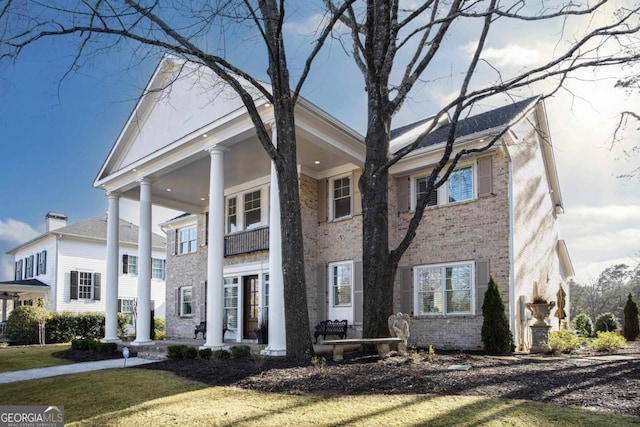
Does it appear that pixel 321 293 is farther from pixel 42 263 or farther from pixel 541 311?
pixel 42 263

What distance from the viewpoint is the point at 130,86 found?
9.95 m

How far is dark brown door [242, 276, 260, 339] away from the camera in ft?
53.6

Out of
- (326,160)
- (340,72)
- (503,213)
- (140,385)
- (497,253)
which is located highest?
(340,72)

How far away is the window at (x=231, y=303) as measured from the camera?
55.8 ft

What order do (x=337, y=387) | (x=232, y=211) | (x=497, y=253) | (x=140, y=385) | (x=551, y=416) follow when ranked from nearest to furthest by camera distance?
(x=551, y=416)
(x=337, y=387)
(x=140, y=385)
(x=497, y=253)
(x=232, y=211)

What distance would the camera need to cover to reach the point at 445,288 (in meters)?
13.7

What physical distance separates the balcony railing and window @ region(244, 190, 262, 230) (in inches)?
17.6

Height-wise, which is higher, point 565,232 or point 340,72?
point 340,72

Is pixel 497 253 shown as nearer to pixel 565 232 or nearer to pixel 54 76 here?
pixel 565 232

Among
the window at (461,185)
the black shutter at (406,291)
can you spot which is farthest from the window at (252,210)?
the window at (461,185)

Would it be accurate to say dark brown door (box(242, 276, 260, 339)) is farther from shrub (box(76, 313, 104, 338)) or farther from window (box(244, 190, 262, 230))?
shrub (box(76, 313, 104, 338))

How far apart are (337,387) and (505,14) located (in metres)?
7.77

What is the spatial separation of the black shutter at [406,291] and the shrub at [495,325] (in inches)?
104

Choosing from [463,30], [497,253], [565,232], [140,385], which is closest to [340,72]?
[463,30]
